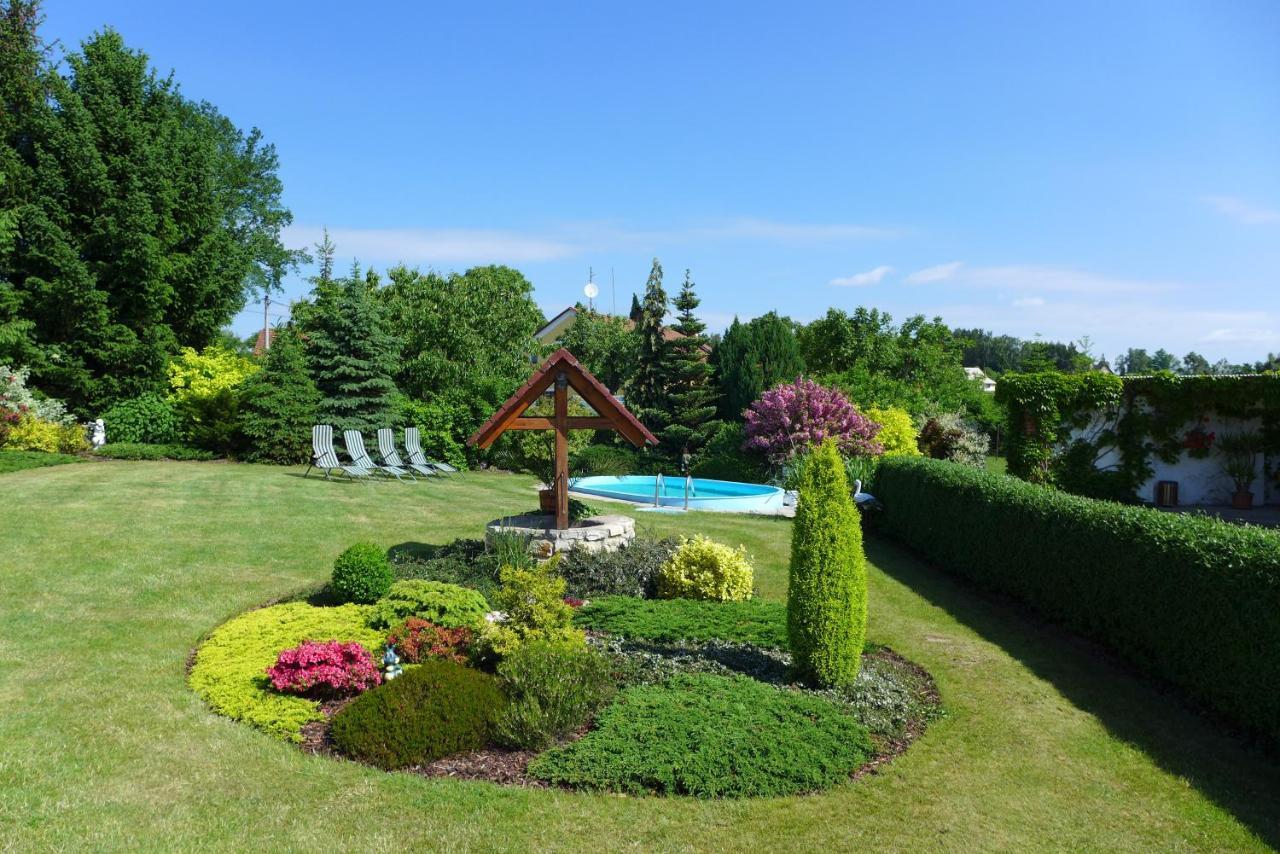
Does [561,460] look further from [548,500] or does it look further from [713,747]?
[713,747]

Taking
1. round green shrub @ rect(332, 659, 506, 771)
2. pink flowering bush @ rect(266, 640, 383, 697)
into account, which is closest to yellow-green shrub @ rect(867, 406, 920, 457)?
pink flowering bush @ rect(266, 640, 383, 697)

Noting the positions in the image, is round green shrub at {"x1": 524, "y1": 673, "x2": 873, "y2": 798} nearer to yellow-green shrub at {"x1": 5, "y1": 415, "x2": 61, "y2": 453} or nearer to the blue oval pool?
the blue oval pool

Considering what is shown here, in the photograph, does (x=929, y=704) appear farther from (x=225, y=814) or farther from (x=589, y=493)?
(x=589, y=493)

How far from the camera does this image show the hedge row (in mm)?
6180

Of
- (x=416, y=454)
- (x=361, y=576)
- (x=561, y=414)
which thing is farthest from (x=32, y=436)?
(x=561, y=414)

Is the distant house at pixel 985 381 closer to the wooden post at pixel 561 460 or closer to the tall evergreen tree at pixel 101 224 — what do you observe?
the wooden post at pixel 561 460

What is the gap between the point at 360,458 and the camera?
1862cm

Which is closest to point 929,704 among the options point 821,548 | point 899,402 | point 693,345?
point 821,548

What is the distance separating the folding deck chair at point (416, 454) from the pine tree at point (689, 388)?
8.13m

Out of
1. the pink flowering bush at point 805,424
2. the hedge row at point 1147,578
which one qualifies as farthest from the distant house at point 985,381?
the hedge row at point 1147,578

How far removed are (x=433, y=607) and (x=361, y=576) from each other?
54.3 inches

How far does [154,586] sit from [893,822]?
835 cm

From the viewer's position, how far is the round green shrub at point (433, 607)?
756 centimetres

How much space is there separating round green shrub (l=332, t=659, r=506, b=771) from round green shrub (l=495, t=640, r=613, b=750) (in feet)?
0.56
